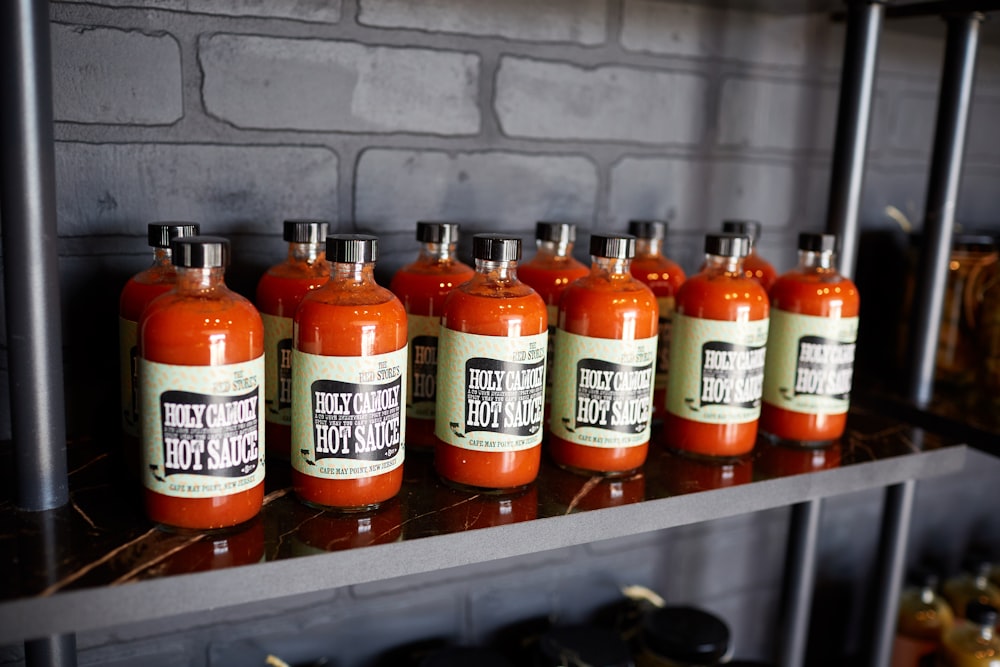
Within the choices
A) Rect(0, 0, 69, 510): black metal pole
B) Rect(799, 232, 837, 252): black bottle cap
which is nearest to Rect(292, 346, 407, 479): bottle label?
Rect(0, 0, 69, 510): black metal pole

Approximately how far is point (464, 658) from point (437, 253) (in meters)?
0.54

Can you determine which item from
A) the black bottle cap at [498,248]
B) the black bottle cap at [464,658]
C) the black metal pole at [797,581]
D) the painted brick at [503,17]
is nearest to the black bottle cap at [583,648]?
the black bottle cap at [464,658]

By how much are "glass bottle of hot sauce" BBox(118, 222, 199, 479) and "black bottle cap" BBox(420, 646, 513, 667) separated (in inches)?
19.2

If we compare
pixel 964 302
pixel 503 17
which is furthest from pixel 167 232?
pixel 964 302

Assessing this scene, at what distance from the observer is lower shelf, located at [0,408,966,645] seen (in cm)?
67

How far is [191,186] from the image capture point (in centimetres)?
100

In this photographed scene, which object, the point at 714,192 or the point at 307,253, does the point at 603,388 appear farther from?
the point at 714,192

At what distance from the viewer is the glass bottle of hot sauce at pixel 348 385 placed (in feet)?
2.50

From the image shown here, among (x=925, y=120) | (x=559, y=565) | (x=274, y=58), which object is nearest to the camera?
(x=274, y=58)

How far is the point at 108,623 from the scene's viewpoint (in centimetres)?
66

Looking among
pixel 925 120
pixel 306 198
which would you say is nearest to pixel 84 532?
pixel 306 198

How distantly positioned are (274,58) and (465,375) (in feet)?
1.55

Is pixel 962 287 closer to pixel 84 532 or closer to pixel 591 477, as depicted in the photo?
pixel 591 477

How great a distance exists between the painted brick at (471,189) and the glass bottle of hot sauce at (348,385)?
1.03 feet
